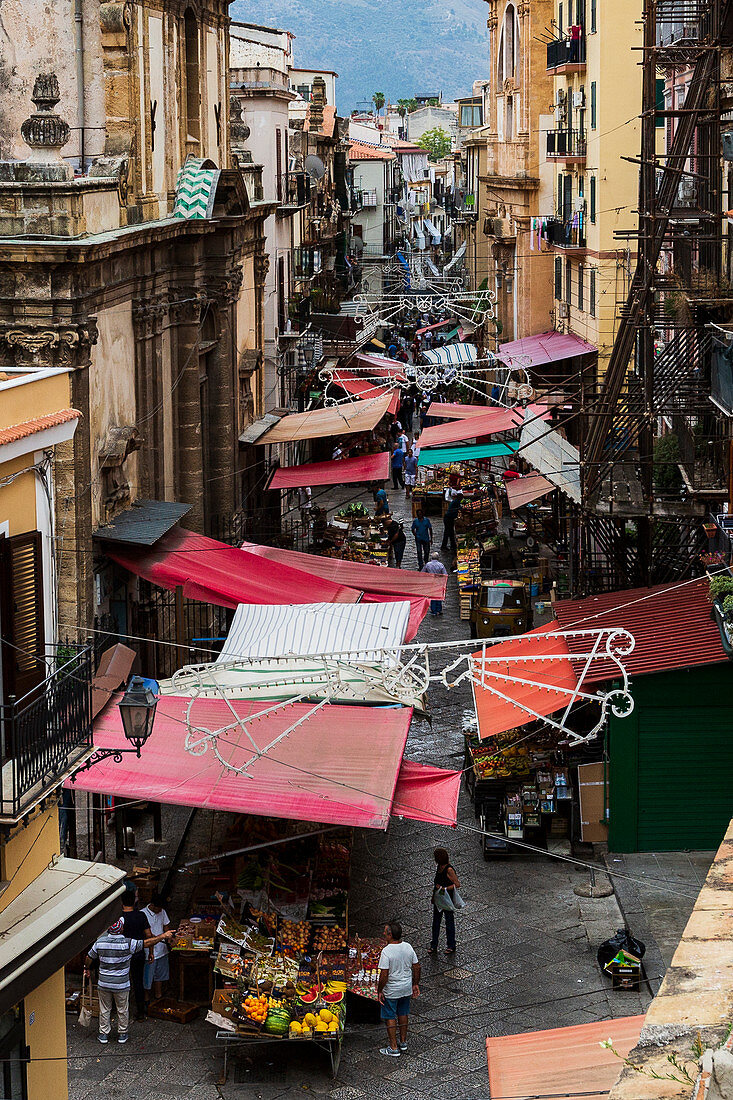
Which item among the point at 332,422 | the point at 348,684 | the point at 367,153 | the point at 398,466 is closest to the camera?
the point at 348,684

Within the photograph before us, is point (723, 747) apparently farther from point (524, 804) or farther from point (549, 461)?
point (549, 461)

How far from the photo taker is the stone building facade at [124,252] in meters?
18.5

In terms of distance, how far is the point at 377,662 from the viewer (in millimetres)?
13969

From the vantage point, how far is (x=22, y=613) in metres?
11.1

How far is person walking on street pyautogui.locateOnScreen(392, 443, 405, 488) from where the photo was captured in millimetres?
41375

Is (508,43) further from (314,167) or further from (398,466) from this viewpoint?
(398,466)

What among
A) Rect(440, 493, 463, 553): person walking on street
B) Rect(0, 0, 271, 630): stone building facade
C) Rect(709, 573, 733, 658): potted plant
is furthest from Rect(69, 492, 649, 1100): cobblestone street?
Rect(440, 493, 463, 553): person walking on street

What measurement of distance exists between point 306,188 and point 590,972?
1344 inches

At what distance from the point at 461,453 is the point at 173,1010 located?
61.3 ft

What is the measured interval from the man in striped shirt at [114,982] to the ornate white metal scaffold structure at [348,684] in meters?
1.86

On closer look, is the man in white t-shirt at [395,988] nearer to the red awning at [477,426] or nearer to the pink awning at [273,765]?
the pink awning at [273,765]

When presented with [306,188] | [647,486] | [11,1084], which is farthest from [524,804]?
[306,188]

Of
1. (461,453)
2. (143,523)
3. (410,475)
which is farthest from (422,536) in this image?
(143,523)

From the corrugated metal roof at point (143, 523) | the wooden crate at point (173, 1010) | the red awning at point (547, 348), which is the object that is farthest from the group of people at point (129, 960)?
the red awning at point (547, 348)
